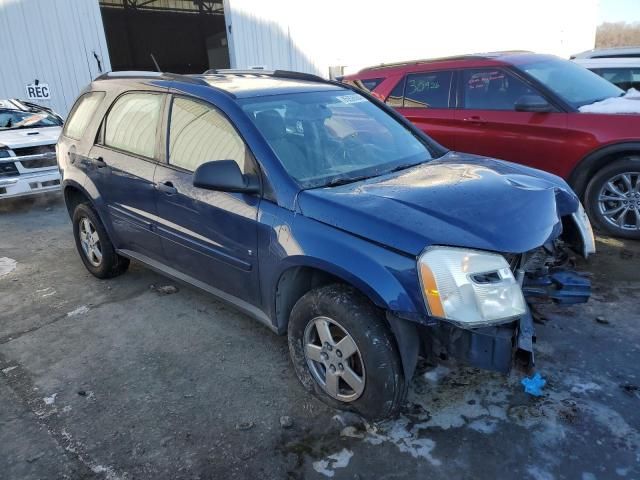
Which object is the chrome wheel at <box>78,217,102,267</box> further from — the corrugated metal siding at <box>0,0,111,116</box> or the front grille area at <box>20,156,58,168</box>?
the corrugated metal siding at <box>0,0,111,116</box>

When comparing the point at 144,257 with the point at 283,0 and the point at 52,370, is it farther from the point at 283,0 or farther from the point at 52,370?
the point at 283,0

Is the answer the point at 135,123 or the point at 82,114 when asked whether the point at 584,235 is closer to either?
the point at 135,123

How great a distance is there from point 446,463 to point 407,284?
0.85 m

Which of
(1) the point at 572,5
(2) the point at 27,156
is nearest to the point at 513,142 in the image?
(2) the point at 27,156

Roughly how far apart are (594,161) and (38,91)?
32.7 feet

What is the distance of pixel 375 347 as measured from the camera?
238 centimetres

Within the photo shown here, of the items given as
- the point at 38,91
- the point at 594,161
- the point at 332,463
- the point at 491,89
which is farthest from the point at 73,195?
the point at 38,91

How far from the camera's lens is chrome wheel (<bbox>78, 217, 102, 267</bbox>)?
439 cm

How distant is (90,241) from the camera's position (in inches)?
176

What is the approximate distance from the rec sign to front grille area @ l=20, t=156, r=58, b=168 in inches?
153

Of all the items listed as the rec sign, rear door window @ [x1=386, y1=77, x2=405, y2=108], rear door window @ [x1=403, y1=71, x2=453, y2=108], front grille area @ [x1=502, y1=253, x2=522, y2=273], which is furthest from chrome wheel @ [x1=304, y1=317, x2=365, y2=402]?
the rec sign

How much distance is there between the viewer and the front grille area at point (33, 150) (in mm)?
6843

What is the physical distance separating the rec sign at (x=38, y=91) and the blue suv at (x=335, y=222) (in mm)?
7304

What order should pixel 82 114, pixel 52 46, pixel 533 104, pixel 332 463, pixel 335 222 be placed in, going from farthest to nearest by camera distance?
pixel 52 46, pixel 533 104, pixel 82 114, pixel 335 222, pixel 332 463
